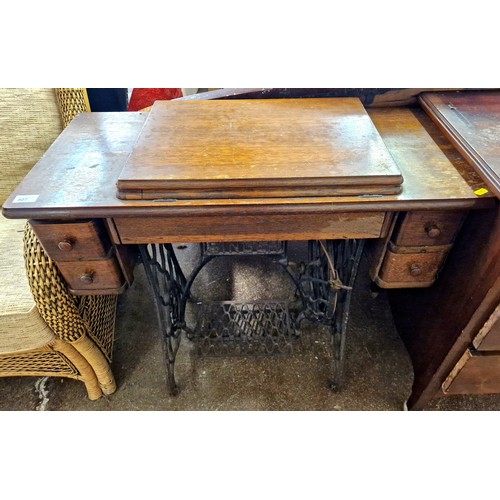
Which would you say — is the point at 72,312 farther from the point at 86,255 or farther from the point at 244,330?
the point at 244,330

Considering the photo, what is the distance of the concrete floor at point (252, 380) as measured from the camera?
138 cm

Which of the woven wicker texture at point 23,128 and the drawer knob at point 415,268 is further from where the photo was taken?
the woven wicker texture at point 23,128

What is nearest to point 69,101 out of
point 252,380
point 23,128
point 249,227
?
point 23,128

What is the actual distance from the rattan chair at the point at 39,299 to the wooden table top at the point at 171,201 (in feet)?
0.64

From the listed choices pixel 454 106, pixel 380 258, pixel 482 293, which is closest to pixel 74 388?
pixel 380 258

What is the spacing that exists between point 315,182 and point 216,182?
223mm

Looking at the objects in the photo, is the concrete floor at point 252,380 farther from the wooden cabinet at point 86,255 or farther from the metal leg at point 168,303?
the wooden cabinet at point 86,255

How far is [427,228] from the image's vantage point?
3.06 ft

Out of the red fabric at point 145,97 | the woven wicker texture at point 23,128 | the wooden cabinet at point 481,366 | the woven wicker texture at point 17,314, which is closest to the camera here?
the wooden cabinet at point 481,366

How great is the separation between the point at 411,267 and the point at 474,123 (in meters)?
0.45

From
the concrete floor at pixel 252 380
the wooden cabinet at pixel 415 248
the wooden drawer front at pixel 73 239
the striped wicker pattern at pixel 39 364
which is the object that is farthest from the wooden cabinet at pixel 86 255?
the wooden cabinet at pixel 415 248

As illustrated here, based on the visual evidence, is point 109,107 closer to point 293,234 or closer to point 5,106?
point 5,106

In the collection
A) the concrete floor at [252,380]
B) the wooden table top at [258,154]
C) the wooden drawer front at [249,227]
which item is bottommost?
the concrete floor at [252,380]

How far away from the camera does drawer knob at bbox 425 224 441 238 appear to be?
0.92 meters
